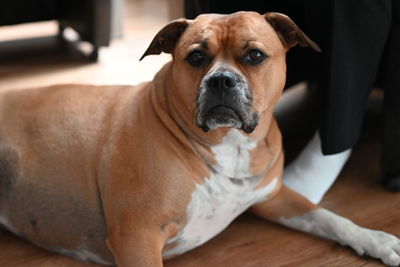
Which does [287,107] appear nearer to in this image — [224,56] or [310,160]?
[310,160]

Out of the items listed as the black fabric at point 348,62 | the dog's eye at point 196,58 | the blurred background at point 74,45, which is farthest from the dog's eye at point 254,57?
the blurred background at point 74,45

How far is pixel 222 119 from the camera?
4.22ft

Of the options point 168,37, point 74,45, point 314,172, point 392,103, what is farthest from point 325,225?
point 74,45

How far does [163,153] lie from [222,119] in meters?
0.19

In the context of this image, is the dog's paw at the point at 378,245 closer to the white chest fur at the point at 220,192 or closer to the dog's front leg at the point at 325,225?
the dog's front leg at the point at 325,225

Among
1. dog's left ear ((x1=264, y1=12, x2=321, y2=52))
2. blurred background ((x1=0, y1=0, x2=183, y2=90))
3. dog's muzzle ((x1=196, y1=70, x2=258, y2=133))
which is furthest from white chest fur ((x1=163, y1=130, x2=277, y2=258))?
blurred background ((x1=0, y1=0, x2=183, y2=90))

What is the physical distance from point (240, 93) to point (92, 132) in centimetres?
44

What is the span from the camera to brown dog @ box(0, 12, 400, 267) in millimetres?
1312

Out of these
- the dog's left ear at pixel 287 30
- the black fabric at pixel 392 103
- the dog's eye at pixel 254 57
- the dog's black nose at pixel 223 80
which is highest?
the dog's left ear at pixel 287 30

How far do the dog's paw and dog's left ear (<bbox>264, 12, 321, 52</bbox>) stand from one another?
0.53 m

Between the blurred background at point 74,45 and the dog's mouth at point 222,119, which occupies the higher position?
the dog's mouth at point 222,119

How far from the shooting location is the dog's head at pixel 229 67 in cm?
127

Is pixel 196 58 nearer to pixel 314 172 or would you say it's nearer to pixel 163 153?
pixel 163 153

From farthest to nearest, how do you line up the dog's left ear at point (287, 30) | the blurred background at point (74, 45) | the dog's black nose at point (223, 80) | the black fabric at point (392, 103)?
the blurred background at point (74, 45)
the black fabric at point (392, 103)
the dog's left ear at point (287, 30)
the dog's black nose at point (223, 80)
